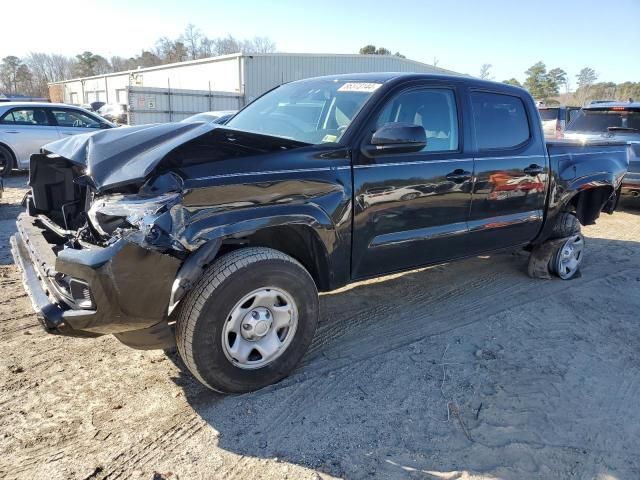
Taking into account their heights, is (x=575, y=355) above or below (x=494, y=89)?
below

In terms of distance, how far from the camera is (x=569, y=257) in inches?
210

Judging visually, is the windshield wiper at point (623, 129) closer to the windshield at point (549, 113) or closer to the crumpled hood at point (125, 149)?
the windshield at point (549, 113)

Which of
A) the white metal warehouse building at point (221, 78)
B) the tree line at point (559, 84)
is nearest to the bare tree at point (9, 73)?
the white metal warehouse building at point (221, 78)

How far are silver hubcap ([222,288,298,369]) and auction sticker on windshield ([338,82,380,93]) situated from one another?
1641 mm

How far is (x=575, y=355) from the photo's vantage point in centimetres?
371

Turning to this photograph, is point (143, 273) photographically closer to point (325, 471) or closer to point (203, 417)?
point (203, 417)

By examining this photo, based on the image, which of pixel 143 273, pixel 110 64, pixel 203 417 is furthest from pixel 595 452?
pixel 110 64

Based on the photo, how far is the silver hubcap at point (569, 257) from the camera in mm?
5230

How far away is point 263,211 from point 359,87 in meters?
1.43

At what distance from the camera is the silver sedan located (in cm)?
1054

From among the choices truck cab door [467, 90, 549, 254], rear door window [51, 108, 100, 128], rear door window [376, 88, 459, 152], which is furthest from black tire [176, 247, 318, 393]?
rear door window [51, 108, 100, 128]

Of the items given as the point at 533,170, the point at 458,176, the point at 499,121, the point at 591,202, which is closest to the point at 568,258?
the point at 591,202

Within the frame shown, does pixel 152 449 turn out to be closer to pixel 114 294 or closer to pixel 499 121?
pixel 114 294

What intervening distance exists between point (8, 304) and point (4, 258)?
1.46 metres
